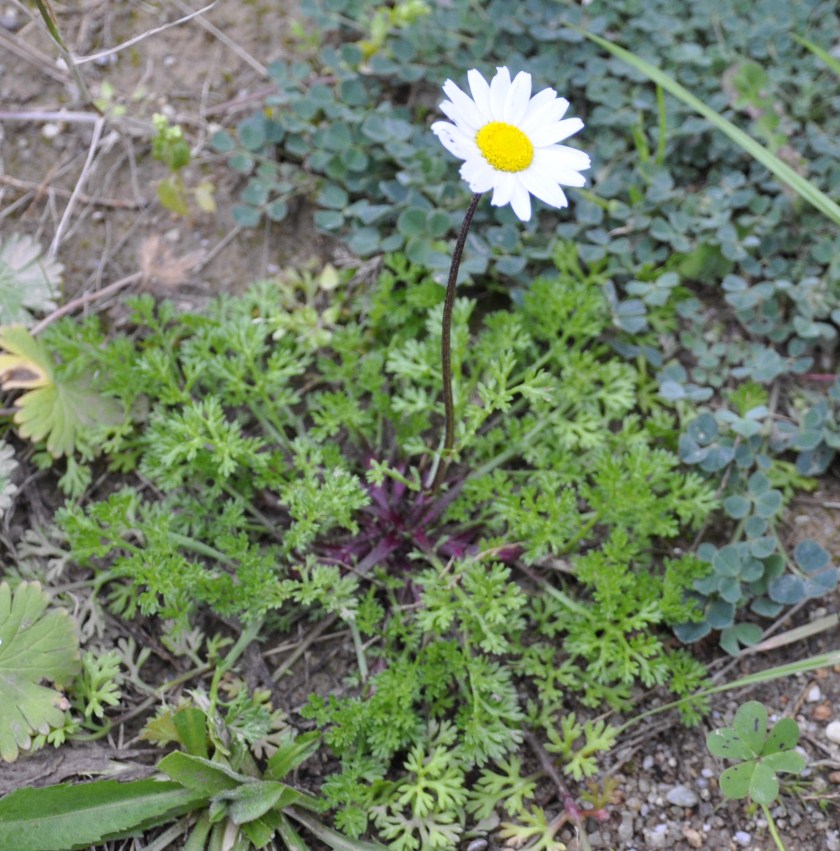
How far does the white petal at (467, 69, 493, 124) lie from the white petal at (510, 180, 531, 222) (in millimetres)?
162

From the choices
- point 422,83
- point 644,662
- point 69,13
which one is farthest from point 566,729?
point 69,13

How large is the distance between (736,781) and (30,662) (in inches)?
67.1

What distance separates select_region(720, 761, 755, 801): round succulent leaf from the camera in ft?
6.33

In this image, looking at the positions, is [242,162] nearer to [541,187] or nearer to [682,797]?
[541,187]

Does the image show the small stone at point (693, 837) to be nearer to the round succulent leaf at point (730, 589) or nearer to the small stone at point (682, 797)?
the small stone at point (682, 797)

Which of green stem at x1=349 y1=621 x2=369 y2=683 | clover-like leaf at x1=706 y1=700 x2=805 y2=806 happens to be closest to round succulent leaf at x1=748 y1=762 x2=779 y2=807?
clover-like leaf at x1=706 y1=700 x2=805 y2=806

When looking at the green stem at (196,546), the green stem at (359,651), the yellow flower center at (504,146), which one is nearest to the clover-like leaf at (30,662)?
the green stem at (196,546)

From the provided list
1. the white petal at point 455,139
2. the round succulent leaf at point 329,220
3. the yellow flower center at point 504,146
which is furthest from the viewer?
the round succulent leaf at point 329,220

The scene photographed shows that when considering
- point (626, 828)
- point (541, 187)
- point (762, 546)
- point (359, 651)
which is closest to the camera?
point (541, 187)

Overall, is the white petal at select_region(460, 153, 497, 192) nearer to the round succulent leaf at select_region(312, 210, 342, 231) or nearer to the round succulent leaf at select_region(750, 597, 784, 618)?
the round succulent leaf at select_region(312, 210, 342, 231)

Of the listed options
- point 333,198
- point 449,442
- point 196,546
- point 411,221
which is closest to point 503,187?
point 449,442

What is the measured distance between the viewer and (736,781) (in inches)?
76.2

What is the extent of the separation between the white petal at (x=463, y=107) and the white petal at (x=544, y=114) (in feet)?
0.44

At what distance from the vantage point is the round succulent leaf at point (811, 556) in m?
2.34
